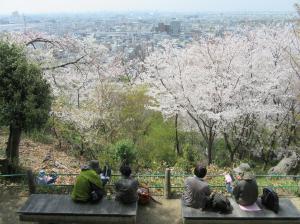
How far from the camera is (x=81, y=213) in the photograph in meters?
7.31

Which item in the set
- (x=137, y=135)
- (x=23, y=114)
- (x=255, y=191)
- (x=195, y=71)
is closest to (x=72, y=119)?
(x=137, y=135)

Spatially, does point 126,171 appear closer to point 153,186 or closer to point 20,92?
point 153,186

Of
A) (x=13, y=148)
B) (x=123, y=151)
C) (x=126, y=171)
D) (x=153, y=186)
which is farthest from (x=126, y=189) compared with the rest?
(x=123, y=151)

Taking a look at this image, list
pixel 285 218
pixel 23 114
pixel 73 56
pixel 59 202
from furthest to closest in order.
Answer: pixel 73 56
pixel 23 114
pixel 59 202
pixel 285 218

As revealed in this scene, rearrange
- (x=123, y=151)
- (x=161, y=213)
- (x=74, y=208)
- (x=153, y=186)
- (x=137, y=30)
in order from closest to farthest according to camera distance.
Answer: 1. (x=74, y=208)
2. (x=161, y=213)
3. (x=153, y=186)
4. (x=123, y=151)
5. (x=137, y=30)

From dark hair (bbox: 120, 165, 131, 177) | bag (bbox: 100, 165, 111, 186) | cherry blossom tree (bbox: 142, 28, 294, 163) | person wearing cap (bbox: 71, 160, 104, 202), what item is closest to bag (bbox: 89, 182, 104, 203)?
person wearing cap (bbox: 71, 160, 104, 202)

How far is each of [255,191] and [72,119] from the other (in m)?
12.3

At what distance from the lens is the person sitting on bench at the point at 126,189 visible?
24.6 ft

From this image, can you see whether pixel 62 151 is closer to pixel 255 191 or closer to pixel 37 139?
pixel 37 139

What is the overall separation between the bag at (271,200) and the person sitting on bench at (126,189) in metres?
2.46

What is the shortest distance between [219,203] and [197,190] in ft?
1.52

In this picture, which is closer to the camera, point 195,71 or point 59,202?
point 59,202

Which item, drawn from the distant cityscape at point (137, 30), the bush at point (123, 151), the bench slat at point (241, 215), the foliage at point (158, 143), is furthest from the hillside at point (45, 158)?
the bench slat at point (241, 215)

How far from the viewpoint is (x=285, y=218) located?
721cm
